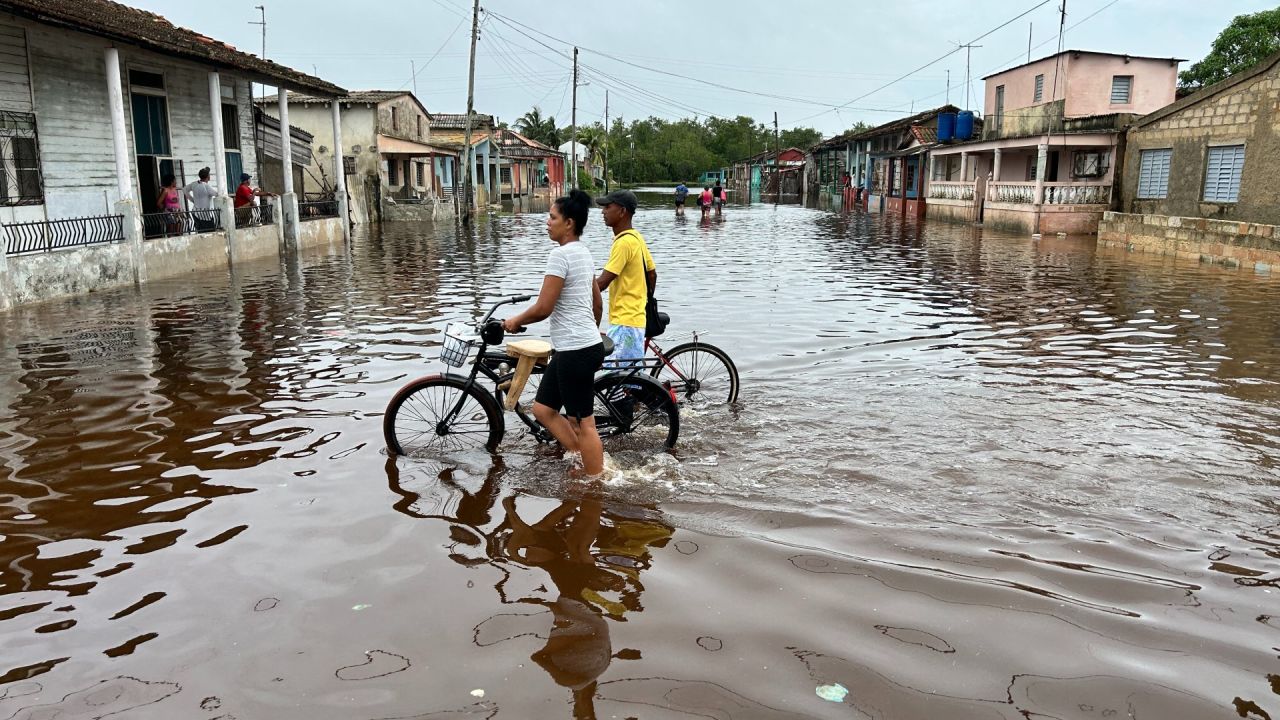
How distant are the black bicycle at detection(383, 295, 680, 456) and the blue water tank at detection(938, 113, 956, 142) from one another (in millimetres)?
34899

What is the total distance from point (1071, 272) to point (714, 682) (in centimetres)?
1660

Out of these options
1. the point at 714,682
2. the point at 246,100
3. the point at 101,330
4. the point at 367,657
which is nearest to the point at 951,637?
the point at 714,682

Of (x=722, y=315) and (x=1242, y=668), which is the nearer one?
(x=1242, y=668)

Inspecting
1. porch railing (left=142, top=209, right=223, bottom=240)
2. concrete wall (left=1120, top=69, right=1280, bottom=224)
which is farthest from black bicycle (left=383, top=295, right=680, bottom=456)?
concrete wall (left=1120, top=69, right=1280, bottom=224)

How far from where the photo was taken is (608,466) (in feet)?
19.8

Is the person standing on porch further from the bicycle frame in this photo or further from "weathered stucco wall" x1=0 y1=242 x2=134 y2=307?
the bicycle frame

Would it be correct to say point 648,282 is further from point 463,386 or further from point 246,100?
point 246,100

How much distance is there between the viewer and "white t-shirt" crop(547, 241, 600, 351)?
17.6ft

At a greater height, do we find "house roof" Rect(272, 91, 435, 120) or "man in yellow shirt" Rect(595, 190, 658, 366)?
Answer: "house roof" Rect(272, 91, 435, 120)

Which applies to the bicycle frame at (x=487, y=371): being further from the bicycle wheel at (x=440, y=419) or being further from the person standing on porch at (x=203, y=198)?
the person standing on porch at (x=203, y=198)

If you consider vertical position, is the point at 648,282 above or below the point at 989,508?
above

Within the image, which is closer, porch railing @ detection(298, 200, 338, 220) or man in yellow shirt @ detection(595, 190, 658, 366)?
man in yellow shirt @ detection(595, 190, 658, 366)

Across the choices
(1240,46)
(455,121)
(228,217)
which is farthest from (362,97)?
(1240,46)

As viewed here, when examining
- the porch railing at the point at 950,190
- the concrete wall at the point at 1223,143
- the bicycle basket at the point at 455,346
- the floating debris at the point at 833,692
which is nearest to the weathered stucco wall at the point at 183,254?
→ the bicycle basket at the point at 455,346
